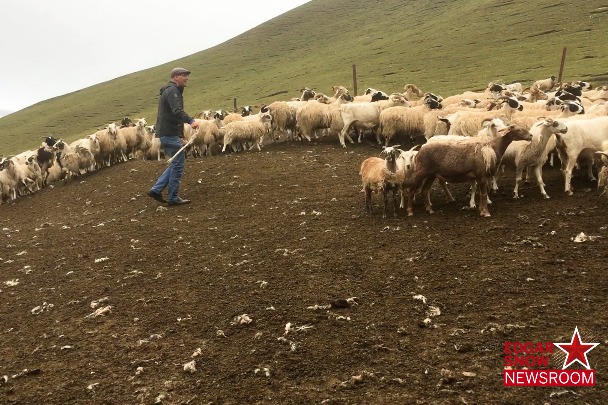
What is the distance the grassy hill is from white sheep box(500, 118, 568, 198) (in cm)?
1888

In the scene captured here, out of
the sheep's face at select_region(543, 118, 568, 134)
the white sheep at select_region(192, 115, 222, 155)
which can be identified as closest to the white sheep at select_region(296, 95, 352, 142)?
the white sheep at select_region(192, 115, 222, 155)

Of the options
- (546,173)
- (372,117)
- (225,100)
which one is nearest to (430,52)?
(225,100)

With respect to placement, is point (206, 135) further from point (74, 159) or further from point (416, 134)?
point (416, 134)

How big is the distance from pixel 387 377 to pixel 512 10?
202 feet

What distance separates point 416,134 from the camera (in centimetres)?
1406

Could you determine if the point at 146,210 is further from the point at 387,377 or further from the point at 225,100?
the point at 225,100

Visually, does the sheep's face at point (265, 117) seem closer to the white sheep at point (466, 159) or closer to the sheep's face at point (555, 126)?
the white sheep at point (466, 159)

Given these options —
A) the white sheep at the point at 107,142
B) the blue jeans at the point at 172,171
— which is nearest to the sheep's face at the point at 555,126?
the blue jeans at the point at 172,171

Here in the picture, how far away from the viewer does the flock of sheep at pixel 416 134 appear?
7684 millimetres

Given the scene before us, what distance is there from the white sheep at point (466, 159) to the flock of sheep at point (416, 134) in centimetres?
2

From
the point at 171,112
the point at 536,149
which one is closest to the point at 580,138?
the point at 536,149

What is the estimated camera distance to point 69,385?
4.30 metres

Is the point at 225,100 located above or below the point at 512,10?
below

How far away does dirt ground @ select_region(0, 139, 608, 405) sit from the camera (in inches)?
158
